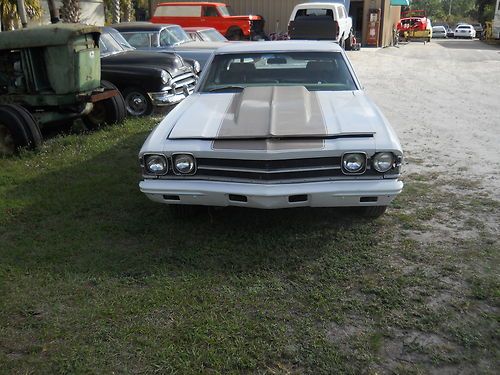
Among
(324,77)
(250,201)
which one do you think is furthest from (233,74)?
(250,201)

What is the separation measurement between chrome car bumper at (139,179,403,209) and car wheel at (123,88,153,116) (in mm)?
Result: 5242

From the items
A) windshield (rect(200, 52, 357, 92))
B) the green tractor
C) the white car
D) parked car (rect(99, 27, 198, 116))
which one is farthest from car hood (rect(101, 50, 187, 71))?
the white car

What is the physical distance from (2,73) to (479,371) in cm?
689

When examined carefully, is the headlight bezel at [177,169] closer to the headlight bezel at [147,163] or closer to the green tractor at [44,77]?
the headlight bezel at [147,163]

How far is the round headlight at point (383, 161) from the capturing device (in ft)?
12.0

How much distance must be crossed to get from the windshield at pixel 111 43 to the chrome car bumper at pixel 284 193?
21.0 ft

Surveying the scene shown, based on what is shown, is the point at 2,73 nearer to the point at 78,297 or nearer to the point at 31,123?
the point at 31,123

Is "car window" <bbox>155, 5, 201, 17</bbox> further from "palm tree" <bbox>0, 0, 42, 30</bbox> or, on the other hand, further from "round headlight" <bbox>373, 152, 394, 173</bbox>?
"round headlight" <bbox>373, 152, 394, 173</bbox>

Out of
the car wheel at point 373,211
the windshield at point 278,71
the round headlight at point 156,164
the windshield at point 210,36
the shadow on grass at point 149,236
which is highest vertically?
the windshield at point 278,71

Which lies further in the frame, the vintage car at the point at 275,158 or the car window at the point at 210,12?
the car window at the point at 210,12

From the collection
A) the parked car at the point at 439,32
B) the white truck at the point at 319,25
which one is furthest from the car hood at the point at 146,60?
the parked car at the point at 439,32

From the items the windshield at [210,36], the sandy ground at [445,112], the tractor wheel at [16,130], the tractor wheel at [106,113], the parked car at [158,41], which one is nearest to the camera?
the sandy ground at [445,112]

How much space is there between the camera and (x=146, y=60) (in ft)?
29.7

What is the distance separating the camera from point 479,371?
2.50m
